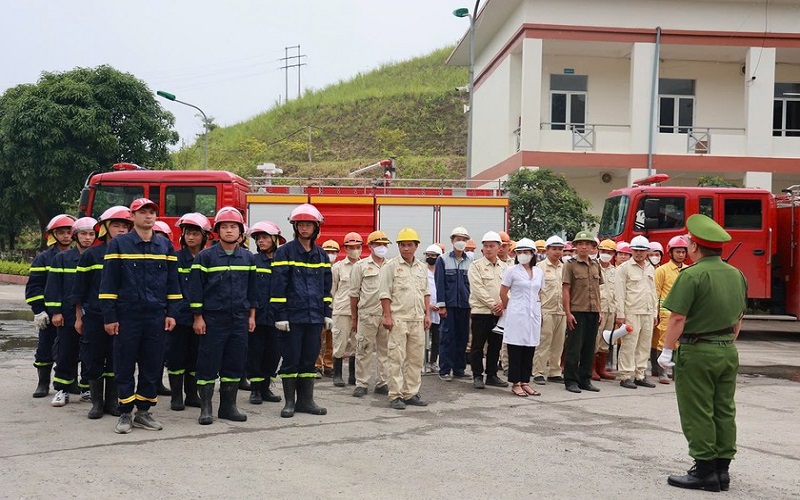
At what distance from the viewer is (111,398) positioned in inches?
306

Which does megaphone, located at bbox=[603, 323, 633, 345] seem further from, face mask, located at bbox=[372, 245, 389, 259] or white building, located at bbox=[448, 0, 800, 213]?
white building, located at bbox=[448, 0, 800, 213]

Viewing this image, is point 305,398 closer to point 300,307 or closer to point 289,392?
point 289,392

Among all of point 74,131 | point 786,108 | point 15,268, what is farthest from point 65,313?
point 786,108

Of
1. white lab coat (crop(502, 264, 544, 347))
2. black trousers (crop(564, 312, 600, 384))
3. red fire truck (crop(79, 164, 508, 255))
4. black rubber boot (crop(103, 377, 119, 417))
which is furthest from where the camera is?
red fire truck (crop(79, 164, 508, 255))

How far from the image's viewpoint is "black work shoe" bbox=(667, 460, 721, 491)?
5738 mm

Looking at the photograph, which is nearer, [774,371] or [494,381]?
[494,381]

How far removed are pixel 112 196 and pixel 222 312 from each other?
28.4 ft

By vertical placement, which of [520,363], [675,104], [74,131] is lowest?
[520,363]

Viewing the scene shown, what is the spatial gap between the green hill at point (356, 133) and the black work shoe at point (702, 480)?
Result: 32.7m

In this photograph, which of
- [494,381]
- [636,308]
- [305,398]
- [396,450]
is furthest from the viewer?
[636,308]

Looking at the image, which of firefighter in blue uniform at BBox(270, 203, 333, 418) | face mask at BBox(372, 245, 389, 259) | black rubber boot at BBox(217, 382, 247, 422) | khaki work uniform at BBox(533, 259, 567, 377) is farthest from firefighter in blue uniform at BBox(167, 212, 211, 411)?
khaki work uniform at BBox(533, 259, 567, 377)

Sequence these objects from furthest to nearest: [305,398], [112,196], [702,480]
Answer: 1. [112,196]
2. [305,398]
3. [702,480]

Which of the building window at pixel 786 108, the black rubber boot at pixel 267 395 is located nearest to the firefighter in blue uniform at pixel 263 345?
the black rubber boot at pixel 267 395

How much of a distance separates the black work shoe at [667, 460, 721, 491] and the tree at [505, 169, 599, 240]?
42.2 feet
